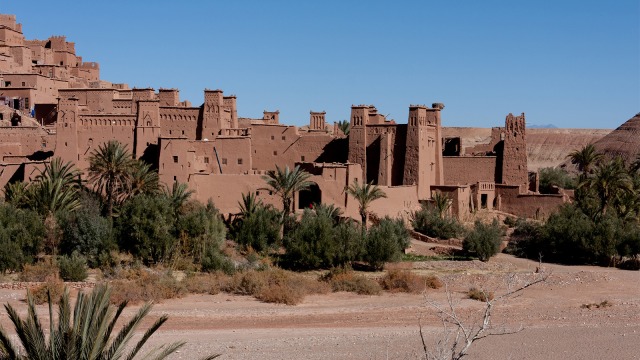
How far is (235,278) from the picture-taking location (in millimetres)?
25016

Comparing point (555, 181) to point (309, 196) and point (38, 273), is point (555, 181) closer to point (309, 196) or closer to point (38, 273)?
point (309, 196)

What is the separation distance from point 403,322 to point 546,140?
64548 millimetres

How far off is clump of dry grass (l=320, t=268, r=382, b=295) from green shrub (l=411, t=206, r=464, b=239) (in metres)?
8.13

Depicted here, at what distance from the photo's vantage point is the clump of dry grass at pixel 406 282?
25312mm

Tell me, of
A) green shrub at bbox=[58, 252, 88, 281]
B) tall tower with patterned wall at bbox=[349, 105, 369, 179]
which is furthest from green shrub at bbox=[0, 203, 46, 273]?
tall tower with patterned wall at bbox=[349, 105, 369, 179]

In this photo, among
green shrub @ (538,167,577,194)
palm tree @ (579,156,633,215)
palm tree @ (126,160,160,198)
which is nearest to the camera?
palm tree @ (126,160,160,198)

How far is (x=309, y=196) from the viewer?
109 feet

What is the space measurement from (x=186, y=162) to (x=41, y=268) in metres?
7.76

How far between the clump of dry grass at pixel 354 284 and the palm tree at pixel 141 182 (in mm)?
7467

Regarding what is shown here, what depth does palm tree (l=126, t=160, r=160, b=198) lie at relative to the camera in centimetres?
2911

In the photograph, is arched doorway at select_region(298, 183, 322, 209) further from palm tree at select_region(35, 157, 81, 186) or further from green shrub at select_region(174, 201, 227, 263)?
palm tree at select_region(35, 157, 81, 186)

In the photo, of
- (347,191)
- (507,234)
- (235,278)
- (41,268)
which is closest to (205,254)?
(235,278)

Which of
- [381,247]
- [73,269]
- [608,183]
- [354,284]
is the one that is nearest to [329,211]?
[381,247]

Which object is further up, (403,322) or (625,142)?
(625,142)
